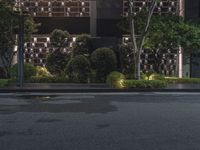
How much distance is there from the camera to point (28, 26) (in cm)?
2802

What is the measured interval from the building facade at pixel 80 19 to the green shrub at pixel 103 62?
18.1 ft

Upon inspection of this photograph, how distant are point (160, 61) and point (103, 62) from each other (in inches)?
239

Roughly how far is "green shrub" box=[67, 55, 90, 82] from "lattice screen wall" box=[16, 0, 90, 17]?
6.89 metres

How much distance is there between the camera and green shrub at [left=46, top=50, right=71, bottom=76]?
28938 millimetres

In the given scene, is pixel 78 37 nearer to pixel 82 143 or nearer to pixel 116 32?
pixel 116 32

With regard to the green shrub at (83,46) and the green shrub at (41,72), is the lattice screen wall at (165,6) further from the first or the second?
the green shrub at (41,72)

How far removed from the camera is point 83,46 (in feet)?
93.8

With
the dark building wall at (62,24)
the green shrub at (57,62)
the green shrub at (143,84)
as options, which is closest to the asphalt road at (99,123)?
the green shrub at (143,84)

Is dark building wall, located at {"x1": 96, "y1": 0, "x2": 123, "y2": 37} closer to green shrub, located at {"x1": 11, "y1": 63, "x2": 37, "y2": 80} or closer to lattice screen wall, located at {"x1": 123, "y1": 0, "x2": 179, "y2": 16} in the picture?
lattice screen wall, located at {"x1": 123, "y1": 0, "x2": 179, "y2": 16}

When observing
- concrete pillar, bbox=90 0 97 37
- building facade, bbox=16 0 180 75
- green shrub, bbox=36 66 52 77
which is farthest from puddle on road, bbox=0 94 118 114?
concrete pillar, bbox=90 0 97 37

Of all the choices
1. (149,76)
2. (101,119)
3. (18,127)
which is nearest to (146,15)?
(149,76)

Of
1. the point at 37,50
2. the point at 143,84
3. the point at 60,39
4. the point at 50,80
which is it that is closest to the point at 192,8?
the point at 60,39

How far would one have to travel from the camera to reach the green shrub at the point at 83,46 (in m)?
28.4

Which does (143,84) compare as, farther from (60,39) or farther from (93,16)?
(93,16)
